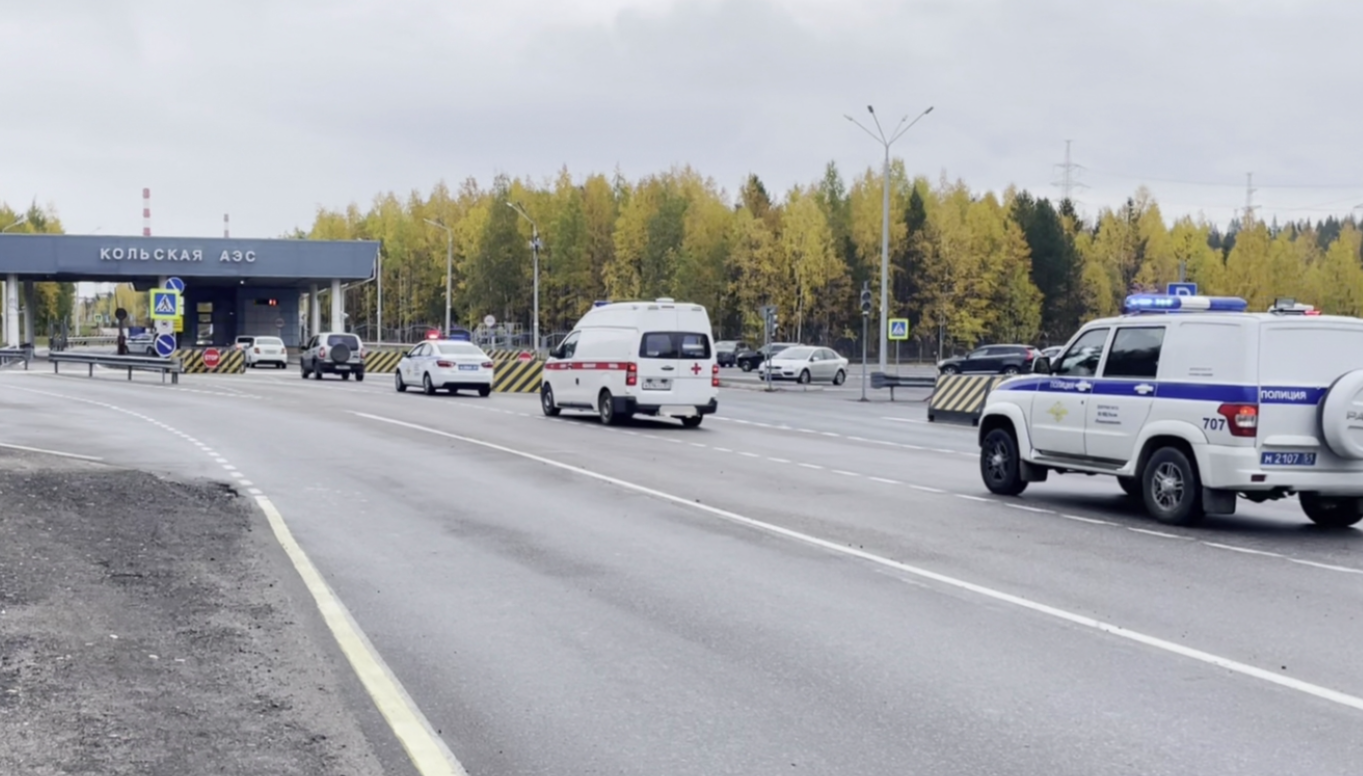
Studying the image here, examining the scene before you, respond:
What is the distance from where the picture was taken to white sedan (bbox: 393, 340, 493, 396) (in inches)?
1518

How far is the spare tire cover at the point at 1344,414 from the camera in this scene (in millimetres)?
12578

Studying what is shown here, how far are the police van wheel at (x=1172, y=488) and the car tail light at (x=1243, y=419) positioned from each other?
0.67m

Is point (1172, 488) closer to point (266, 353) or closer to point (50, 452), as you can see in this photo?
point (50, 452)

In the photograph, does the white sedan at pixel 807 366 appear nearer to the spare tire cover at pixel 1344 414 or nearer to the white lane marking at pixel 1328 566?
the spare tire cover at pixel 1344 414

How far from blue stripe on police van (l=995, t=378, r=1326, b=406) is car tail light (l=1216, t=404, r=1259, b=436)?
54mm

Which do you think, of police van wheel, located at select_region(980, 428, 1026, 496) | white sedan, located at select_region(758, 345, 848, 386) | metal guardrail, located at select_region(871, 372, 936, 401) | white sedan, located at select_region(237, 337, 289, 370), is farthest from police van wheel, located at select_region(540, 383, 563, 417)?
white sedan, located at select_region(237, 337, 289, 370)

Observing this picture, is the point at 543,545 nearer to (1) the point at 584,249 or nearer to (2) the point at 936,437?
(2) the point at 936,437

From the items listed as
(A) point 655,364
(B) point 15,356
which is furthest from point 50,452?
(B) point 15,356

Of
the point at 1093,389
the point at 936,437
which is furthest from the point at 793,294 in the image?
the point at 1093,389

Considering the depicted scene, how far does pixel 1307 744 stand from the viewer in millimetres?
6055

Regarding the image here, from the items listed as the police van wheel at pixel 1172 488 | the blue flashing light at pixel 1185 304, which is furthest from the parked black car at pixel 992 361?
the police van wheel at pixel 1172 488

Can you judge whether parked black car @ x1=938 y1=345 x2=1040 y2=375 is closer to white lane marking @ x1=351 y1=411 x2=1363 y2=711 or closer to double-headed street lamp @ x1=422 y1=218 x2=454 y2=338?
double-headed street lamp @ x1=422 y1=218 x2=454 y2=338

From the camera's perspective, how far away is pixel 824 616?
884cm

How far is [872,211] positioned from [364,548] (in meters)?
92.0
